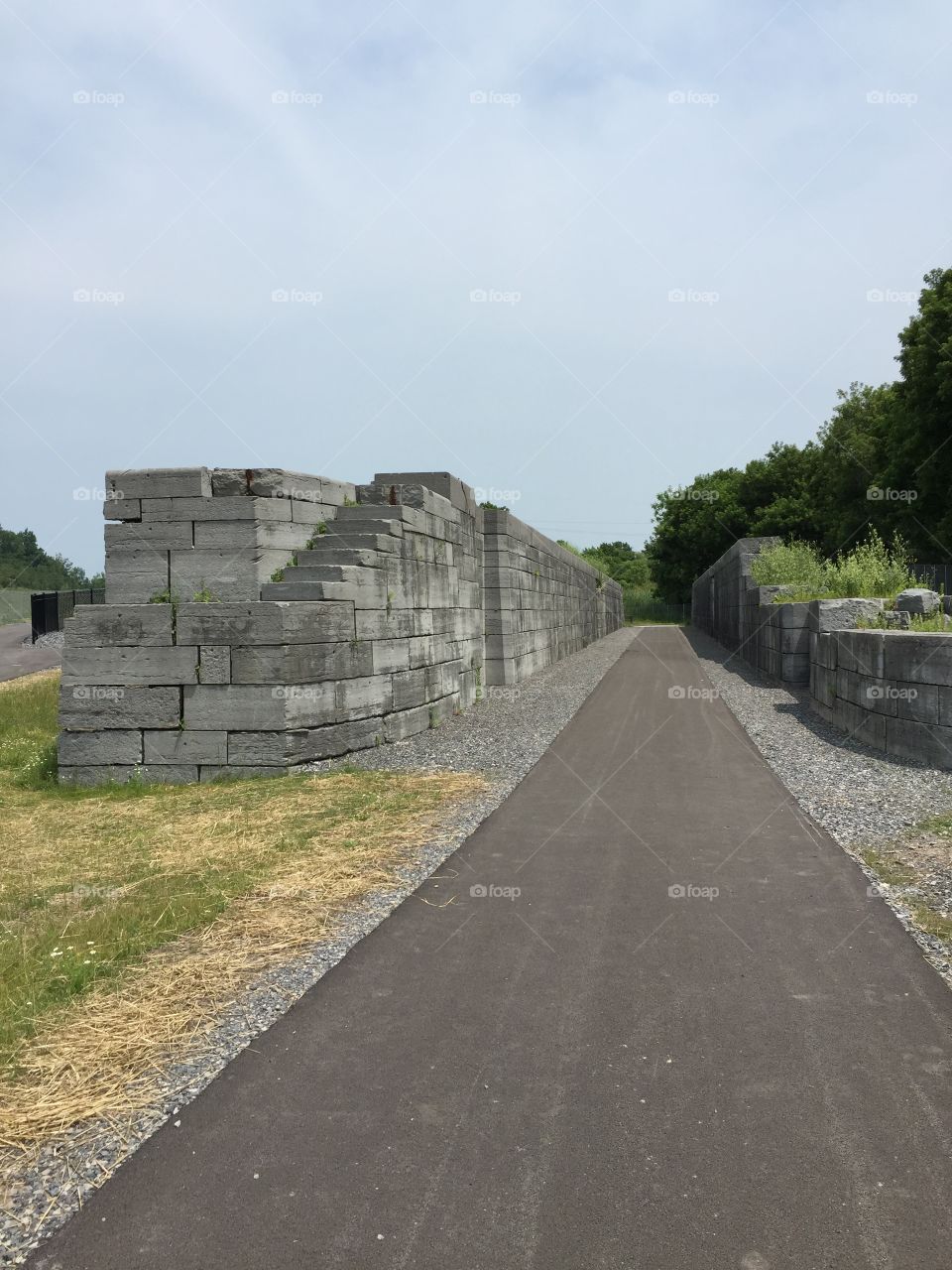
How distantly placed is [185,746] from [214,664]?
94 centimetres

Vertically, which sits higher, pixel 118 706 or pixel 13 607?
pixel 13 607

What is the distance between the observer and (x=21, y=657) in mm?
27531

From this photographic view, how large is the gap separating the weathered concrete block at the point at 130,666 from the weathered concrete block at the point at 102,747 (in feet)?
1.83

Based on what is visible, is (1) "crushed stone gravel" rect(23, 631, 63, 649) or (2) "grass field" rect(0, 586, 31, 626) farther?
(2) "grass field" rect(0, 586, 31, 626)

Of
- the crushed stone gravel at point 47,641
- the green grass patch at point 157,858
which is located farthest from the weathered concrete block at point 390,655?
the crushed stone gravel at point 47,641

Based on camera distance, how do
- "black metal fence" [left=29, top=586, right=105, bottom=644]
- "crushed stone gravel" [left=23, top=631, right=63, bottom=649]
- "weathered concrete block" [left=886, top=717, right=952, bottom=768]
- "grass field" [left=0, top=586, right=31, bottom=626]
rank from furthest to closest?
"grass field" [left=0, top=586, right=31, bottom=626], "black metal fence" [left=29, top=586, right=105, bottom=644], "crushed stone gravel" [left=23, top=631, right=63, bottom=649], "weathered concrete block" [left=886, top=717, right=952, bottom=768]

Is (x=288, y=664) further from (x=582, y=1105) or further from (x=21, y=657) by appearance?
(x=21, y=657)

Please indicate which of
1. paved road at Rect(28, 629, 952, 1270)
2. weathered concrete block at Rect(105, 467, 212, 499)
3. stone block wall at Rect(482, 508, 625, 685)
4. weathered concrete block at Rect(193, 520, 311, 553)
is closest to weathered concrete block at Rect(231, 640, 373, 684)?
weathered concrete block at Rect(193, 520, 311, 553)

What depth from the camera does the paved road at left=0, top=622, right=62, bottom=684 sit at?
24.1m

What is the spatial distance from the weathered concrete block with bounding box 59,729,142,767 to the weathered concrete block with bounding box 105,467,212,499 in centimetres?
268

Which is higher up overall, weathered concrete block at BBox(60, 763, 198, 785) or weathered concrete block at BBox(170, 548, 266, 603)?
weathered concrete block at BBox(170, 548, 266, 603)

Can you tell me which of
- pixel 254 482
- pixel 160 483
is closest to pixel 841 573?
pixel 254 482

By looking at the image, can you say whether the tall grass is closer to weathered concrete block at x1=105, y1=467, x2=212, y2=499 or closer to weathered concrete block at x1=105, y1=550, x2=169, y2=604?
weathered concrete block at x1=105, y1=467, x2=212, y2=499

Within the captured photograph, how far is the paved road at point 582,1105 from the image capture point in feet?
8.30
